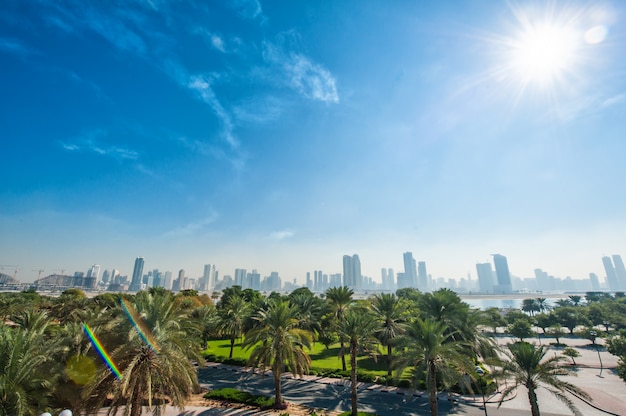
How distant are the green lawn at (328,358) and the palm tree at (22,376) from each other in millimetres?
15568

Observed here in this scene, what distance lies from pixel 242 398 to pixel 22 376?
13663 millimetres

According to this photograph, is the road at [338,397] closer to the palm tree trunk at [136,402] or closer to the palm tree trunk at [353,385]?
the palm tree trunk at [353,385]

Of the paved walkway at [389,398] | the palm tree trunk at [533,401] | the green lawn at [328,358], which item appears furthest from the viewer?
the green lawn at [328,358]

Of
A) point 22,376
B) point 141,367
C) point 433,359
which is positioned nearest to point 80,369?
point 22,376

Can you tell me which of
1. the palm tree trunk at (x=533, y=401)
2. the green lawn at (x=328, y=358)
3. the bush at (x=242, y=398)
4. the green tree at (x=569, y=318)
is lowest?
the bush at (x=242, y=398)

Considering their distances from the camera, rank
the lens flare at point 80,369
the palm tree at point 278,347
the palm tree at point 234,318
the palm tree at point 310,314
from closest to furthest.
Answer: the lens flare at point 80,369 < the palm tree at point 278,347 < the palm tree at point 310,314 < the palm tree at point 234,318

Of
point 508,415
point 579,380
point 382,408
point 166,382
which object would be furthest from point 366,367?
point 166,382

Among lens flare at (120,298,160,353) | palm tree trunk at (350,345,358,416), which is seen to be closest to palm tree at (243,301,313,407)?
palm tree trunk at (350,345,358,416)

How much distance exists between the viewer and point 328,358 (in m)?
35.2

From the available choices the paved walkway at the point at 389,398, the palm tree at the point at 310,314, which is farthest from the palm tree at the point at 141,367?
the palm tree at the point at 310,314

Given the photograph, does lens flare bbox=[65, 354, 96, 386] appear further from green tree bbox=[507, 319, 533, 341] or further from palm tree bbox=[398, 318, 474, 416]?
green tree bbox=[507, 319, 533, 341]

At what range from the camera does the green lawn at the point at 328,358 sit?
30.9m

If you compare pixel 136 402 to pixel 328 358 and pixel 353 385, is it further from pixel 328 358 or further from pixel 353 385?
pixel 328 358

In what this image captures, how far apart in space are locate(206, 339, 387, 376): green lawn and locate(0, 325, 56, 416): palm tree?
15.6 m
